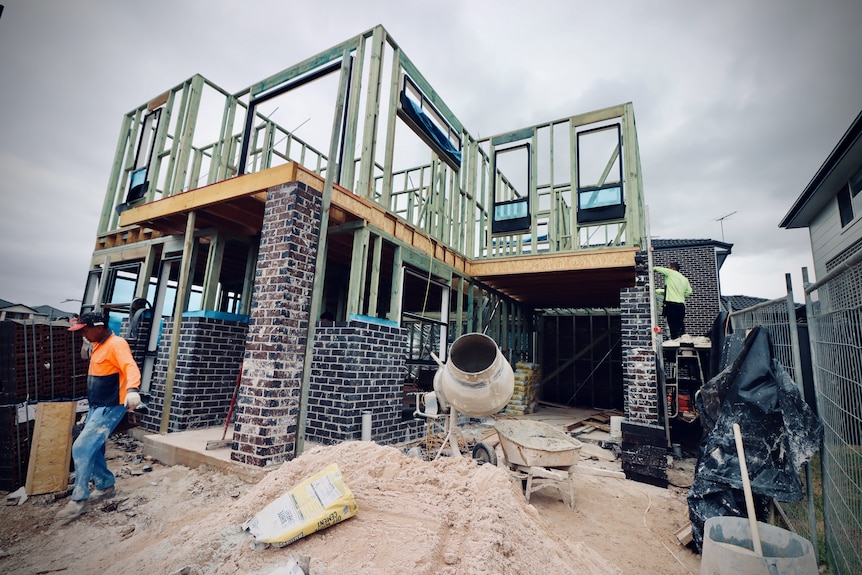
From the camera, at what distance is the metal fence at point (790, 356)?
3.01 m

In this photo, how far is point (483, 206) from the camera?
9.94 meters

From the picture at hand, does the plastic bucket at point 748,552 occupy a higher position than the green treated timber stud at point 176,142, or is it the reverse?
the green treated timber stud at point 176,142

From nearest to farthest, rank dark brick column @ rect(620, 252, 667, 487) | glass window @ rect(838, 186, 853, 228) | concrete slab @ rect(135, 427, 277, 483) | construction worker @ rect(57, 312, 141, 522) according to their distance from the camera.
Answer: construction worker @ rect(57, 312, 141, 522)
concrete slab @ rect(135, 427, 277, 483)
dark brick column @ rect(620, 252, 667, 487)
glass window @ rect(838, 186, 853, 228)

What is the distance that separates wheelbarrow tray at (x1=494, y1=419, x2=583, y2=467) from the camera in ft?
14.9

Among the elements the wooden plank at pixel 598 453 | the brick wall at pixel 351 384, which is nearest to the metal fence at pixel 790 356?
the wooden plank at pixel 598 453

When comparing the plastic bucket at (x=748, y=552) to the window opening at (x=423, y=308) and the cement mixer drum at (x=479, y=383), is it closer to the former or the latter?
the cement mixer drum at (x=479, y=383)

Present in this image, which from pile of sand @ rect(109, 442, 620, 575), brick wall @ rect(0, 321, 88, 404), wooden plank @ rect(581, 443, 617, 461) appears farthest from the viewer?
wooden plank @ rect(581, 443, 617, 461)

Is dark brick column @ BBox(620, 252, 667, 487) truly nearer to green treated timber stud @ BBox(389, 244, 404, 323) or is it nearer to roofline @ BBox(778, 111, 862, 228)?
green treated timber stud @ BBox(389, 244, 404, 323)

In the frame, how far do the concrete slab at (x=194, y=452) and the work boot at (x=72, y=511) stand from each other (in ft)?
3.98

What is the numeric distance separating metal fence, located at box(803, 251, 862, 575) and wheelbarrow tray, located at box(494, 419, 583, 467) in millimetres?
2170

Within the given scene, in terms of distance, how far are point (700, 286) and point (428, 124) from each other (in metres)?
15.6

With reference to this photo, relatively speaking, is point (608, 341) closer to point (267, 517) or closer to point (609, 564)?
point (609, 564)

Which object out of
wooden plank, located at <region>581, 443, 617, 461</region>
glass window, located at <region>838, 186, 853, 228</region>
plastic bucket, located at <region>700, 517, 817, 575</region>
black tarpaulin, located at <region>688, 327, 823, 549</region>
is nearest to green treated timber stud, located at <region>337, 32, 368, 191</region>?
black tarpaulin, located at <region>688, 327, 823, 549</region>

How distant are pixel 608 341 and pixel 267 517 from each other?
13.1 m
